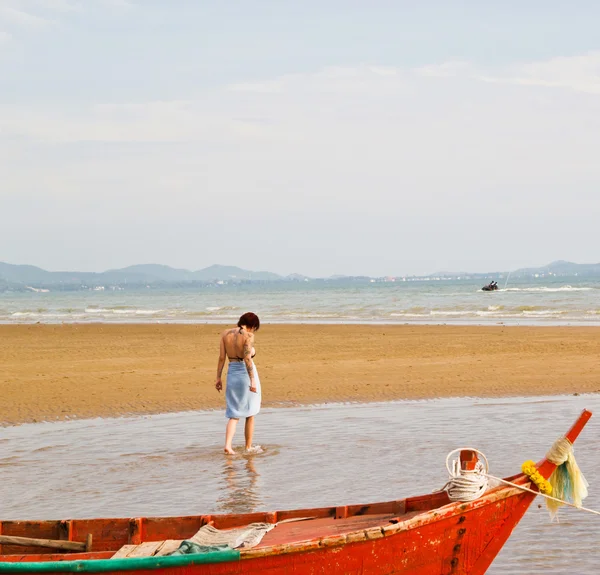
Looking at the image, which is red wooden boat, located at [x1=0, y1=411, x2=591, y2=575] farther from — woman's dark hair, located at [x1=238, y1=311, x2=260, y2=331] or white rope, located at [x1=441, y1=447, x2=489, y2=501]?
woman's dark hair, located at [x1=238, y1=311, x2=260, y2=331]

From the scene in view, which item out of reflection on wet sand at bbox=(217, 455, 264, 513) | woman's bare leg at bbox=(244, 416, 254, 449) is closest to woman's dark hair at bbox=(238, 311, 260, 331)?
woman's bare leg at bbox=(244, 416, 254, 449)

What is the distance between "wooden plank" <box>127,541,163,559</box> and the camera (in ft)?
19.4

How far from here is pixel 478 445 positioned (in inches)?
443

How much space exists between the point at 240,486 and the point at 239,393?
1.52 m

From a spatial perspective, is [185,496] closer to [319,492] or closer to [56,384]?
[319,492]

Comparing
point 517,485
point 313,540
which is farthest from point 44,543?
point 517,485

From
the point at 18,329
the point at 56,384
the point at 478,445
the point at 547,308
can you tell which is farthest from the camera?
the point at 547,308

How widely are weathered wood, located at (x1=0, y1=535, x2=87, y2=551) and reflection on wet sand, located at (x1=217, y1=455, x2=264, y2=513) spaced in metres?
2.40

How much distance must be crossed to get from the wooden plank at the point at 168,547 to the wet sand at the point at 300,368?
8261 millimetres

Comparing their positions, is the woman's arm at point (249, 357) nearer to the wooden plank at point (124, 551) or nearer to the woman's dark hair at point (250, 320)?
the woman's dark hair at point (250, 320)

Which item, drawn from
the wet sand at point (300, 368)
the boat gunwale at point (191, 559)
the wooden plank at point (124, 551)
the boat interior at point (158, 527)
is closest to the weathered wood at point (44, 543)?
the boat interior at point (158, 527)

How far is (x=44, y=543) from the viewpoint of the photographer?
619 cm

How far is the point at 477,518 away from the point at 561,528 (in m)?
2.55

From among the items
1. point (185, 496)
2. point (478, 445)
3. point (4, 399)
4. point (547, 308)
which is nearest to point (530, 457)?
point (478, 445)
